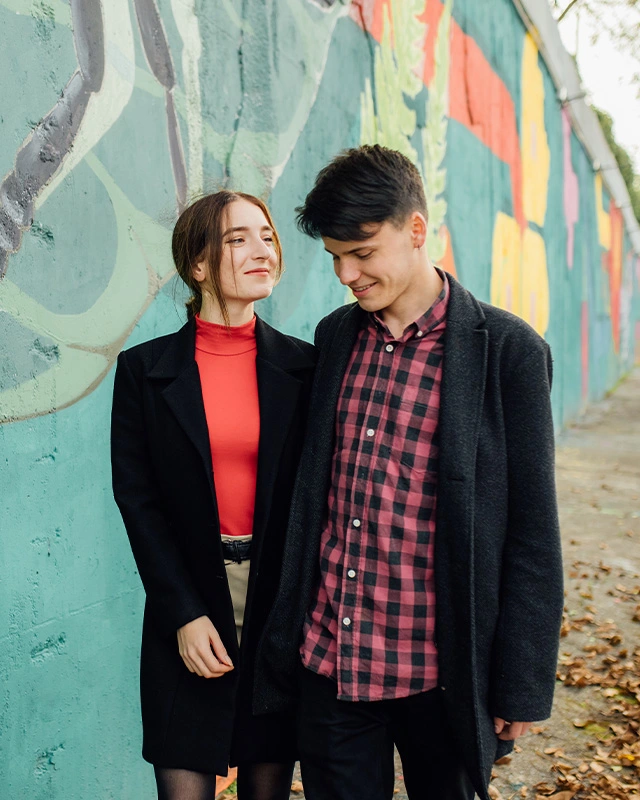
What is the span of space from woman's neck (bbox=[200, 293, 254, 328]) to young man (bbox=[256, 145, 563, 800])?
0.32 meters

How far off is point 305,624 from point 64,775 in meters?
1.05

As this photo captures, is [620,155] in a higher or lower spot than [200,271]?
higher

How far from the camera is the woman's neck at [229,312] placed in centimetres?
223

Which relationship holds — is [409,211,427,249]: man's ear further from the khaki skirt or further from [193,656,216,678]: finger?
[193,656,216,678]: finger

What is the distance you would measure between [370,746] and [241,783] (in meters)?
0.49

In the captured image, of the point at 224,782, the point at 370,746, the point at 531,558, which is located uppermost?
the point at 531,558

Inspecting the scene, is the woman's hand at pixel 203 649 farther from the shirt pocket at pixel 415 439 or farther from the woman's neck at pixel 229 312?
the woman's neck at pixel 229 312

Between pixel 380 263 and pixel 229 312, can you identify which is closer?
pixel 380 263

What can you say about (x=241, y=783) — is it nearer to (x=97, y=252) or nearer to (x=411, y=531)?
(x=411, y=531)

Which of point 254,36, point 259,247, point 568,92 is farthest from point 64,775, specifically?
point 568,92

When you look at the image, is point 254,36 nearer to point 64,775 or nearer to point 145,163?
point 145,163

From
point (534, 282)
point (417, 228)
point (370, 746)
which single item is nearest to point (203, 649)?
point (370, 746)

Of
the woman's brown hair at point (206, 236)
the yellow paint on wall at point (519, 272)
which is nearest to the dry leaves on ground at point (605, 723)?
the woman's brown hair at point (206, 236)

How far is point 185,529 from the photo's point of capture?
2.09m
